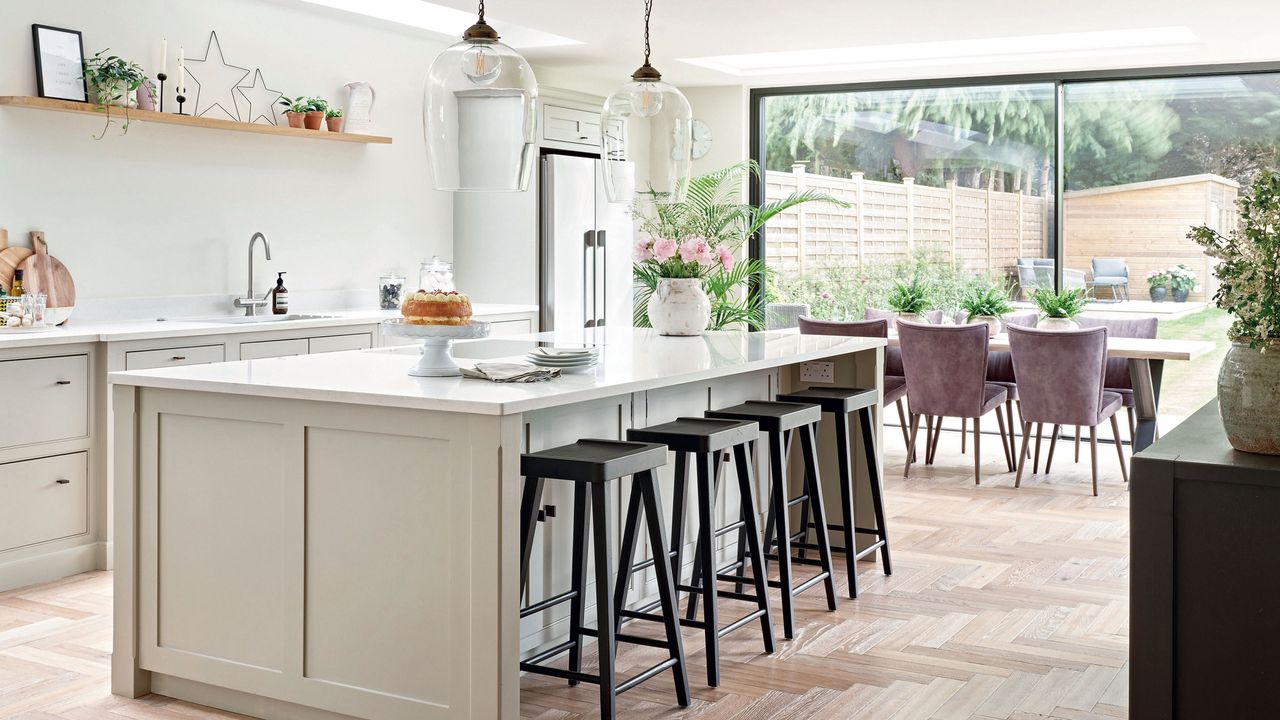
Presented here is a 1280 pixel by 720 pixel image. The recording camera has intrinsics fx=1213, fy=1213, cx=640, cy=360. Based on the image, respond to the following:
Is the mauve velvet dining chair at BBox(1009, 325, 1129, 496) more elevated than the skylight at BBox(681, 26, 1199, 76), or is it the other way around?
the skylight at BBox(681, 26, 1199, 76)

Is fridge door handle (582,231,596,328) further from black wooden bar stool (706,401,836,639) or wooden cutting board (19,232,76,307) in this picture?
black wooden bar stool (706,401,836,639)

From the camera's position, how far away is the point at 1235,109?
718cm

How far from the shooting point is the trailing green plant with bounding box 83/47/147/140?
487 cm

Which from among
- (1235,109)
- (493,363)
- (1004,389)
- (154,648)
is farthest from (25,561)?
(1235,109)

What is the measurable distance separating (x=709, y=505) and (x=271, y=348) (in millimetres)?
2461

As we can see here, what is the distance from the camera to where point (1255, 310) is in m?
2.20

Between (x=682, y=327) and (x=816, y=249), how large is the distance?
13.6 ft

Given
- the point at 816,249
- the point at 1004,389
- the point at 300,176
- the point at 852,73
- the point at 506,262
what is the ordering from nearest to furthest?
the point at 300,176
the point at 1004,389
the point at 506,262
the point at 852,73
the point at 816,249

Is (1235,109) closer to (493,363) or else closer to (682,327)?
(682,327)

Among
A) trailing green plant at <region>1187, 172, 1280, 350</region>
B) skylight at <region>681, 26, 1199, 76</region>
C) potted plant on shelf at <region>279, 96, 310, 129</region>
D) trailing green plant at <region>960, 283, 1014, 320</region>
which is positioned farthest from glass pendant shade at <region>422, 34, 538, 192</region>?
trailing green plant at <region>960, 283, 1014, 320</region>

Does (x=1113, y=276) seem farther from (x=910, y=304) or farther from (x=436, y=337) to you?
(x=436, y=337)

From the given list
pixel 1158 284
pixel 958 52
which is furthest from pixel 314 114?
pixel 1158 284

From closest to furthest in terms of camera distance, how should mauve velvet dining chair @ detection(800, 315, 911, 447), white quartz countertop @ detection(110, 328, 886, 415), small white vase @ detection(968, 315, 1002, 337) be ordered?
1. white quartz countertop @ detection(110, 328, 886, 415)
2. mauve velvet dining chair @ detection(800, 315, 911, 447)
3. small white vase @ detection(968, 315, 1002, 337)

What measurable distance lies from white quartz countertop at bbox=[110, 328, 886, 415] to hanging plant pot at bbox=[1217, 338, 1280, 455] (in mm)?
1429
